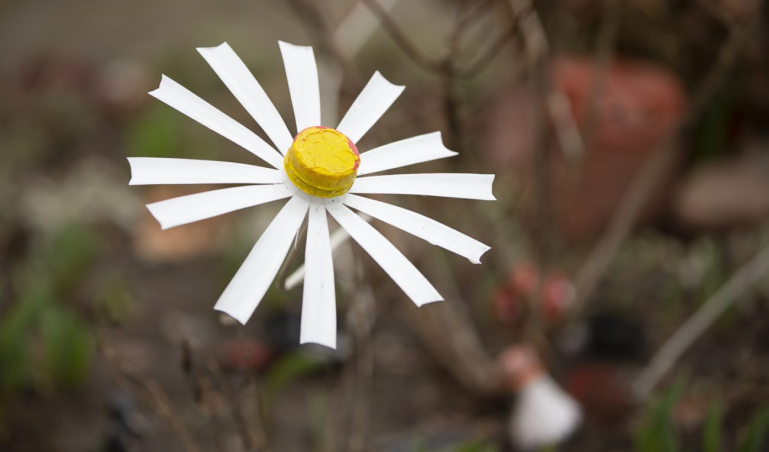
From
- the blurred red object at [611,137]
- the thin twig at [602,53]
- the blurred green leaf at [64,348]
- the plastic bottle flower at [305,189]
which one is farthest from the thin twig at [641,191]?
the blurred green leaf at [64,348]

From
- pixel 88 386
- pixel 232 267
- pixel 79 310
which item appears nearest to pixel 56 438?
pixel 88 386

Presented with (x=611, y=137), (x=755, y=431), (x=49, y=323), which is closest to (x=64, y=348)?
(x=49, y=323)

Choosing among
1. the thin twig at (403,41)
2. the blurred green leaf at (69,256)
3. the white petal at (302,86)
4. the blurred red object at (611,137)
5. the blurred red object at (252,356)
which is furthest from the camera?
the blurred red object at (611,137)

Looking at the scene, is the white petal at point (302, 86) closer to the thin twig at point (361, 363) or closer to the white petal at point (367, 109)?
the white petal at point (367, 109)

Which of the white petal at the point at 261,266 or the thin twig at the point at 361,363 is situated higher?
the thin twig at the point at 361,363

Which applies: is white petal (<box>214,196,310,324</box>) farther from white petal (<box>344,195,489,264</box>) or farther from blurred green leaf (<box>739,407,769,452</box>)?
blurred green leaf (<box>739,407,769,452</box>)

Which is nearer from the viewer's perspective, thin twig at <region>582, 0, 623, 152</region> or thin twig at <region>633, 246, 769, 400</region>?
thin twig at <region>582, 0, 623, 152</region>

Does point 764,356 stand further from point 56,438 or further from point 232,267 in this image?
point 56,438

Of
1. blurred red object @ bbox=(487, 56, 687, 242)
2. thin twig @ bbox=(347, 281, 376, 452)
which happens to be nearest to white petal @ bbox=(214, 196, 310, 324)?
thin twig @ bbox=(347, 281, 376, 452)
